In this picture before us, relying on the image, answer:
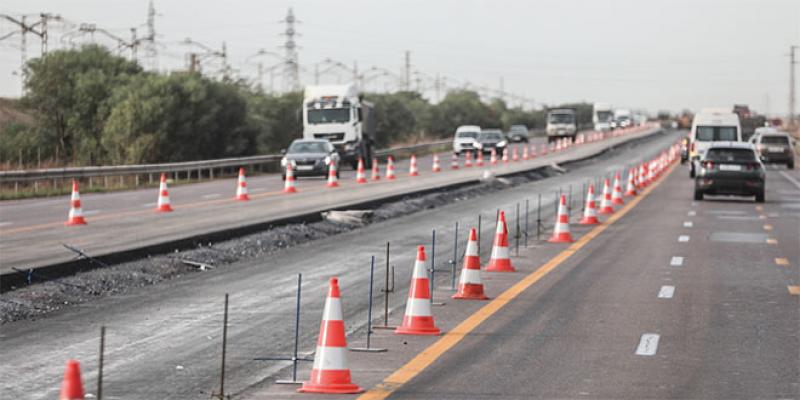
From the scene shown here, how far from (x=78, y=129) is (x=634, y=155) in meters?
40.0

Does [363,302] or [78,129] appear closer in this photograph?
[363,302]

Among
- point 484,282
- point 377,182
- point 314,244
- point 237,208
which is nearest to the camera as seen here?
point 484,282

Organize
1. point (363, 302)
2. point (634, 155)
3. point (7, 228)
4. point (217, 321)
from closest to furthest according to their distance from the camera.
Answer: point (217, 321) → point (363, 302) → point (7, 228) → point (634, 155)

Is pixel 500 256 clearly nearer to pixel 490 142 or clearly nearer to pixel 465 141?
pixel 490 142

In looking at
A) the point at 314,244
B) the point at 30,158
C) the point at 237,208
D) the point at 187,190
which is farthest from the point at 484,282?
the point at 30,158

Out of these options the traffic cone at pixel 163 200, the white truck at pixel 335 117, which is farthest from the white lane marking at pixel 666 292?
the white truck at pixel 335 117

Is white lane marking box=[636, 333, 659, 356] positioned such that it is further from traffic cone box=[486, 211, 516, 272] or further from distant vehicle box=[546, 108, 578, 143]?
distant vehicle box=[546, 108, 578, 143]

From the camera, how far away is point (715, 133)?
56938 mm

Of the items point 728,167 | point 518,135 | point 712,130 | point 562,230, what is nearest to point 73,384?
point 562,230

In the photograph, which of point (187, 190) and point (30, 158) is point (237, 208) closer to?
point (187, 190)

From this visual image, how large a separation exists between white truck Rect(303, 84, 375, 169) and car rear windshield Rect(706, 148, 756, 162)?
21.8 metres

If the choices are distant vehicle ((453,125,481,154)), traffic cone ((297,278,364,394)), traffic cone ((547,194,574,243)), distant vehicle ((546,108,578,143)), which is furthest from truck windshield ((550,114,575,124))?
traffic cone ((297,278,364,394))

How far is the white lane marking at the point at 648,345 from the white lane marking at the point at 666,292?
11.2 ft

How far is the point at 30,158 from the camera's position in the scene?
56625 millimetres
